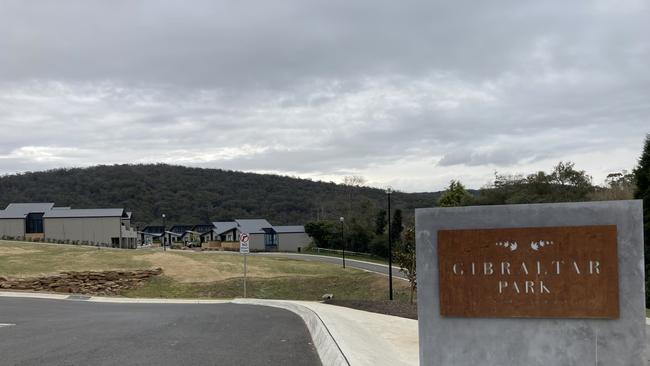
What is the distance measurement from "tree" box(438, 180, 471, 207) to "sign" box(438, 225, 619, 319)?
215 feet

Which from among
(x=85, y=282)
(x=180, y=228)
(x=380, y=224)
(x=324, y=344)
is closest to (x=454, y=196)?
(x=380, y=224)

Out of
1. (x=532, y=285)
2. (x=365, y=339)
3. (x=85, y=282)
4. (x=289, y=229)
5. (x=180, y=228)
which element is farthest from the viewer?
(x=180, y=228)

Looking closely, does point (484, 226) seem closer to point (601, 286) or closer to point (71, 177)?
point (601, 286)

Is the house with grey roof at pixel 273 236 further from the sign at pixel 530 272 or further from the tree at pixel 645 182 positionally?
the sign at pixel 530 272

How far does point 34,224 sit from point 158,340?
7490 centimetres

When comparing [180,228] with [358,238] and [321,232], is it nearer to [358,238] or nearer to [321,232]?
[321,232]

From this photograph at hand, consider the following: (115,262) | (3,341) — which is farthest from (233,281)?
(3,341)

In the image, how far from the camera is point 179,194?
152 m

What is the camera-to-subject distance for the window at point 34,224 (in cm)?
7650

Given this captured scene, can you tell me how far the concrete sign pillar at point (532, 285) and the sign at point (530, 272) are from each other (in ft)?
0.04

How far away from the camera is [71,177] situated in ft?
496

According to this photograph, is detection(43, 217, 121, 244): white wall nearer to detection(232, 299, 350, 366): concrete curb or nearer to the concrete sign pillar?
detection(232, 299, 350, 366): concrete curb

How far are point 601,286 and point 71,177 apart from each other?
528 ft

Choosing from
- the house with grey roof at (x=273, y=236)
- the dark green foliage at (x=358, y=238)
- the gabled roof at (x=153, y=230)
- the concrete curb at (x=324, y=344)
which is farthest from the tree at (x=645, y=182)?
the gabled roof at (x=153, y=230)
